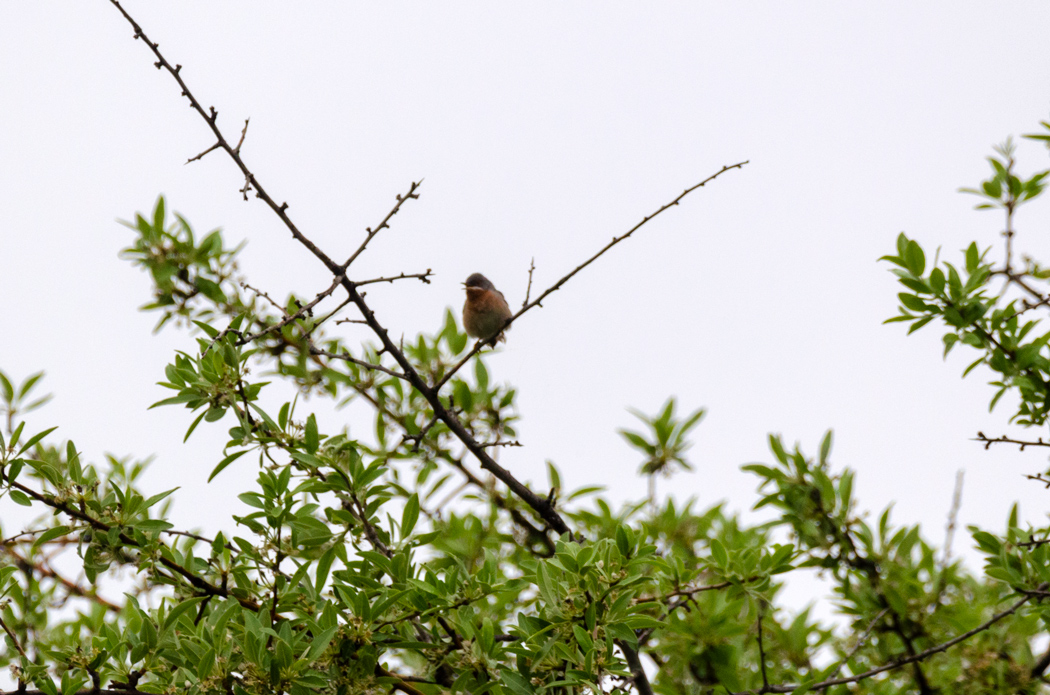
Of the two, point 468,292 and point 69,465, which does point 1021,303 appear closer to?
point 468,292

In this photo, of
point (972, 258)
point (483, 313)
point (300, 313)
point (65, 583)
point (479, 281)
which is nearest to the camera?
point (300, 313)

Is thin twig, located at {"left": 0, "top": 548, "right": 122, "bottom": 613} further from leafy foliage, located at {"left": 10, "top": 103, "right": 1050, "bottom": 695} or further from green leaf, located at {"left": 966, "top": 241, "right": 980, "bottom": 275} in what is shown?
green leaf, located at {"left": 966, "top": 241, "right": 980, "bottom": 275}

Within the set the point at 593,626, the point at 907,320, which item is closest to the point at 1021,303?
Answer: the point at 907,320

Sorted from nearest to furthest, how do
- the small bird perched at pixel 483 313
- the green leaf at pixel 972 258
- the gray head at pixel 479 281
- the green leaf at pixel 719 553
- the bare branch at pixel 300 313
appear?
the bare branch at pixel 300 313
the green leaf at pixel 719 553
the green leaf at pixel 972 258
the small bird perched at pixel 483 313
the gray head at pixel 479 281

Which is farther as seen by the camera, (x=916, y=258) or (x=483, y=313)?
(x=483, y=313)

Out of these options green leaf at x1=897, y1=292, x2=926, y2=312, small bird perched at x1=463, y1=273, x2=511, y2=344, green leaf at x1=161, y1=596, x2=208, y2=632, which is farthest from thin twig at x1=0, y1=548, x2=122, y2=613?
green leaf at x1=897, y1=292, x2=926, y2=312

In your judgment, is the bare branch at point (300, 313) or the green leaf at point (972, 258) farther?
the green leaf at point (972, 258)

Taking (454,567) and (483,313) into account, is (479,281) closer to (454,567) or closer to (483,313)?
(483,313)

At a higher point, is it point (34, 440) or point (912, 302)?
point (912, 302)

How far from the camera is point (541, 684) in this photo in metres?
2.94

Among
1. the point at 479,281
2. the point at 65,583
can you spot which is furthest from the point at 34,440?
the point at 479,281

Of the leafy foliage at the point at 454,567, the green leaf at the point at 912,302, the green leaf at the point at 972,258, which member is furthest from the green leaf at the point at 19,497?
the green leaf at the point at 972,258

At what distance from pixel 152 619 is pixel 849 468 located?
10.4 ft

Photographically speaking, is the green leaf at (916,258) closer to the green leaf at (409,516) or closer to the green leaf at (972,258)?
the green leaf at (972,258)
